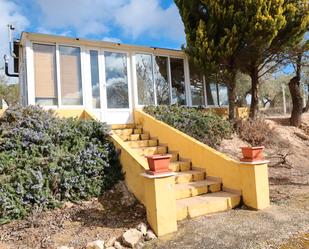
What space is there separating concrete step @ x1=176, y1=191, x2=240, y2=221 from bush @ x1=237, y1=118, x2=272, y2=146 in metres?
5.50

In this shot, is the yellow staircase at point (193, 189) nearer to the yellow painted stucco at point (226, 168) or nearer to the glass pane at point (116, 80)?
the yellow painted stucco at point (226, 168)

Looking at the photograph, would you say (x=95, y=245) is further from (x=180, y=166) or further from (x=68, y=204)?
(x=180, y=166)

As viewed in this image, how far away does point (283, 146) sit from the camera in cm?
1172

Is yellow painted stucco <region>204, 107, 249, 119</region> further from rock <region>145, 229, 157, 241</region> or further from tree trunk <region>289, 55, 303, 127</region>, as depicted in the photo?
rock <region>145, 229, 157, 241</region>

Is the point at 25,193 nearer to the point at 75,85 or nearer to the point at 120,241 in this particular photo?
the point at 120,241

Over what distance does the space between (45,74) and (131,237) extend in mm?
6859

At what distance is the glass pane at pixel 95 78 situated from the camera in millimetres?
10523

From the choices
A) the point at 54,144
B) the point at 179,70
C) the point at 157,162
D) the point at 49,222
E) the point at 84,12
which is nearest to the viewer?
the point at 157,162

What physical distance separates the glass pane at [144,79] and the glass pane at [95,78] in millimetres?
1663

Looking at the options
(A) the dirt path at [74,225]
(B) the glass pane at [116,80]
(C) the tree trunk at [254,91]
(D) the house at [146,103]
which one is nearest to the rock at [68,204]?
(A) the dirt path at [74,225]

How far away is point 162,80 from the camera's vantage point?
12.3 meters

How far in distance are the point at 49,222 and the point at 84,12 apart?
11366 millimetres

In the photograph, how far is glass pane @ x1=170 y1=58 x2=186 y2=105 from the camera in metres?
12.6

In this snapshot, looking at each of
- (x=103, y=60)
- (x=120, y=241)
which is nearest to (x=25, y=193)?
(x=120, y=241)
